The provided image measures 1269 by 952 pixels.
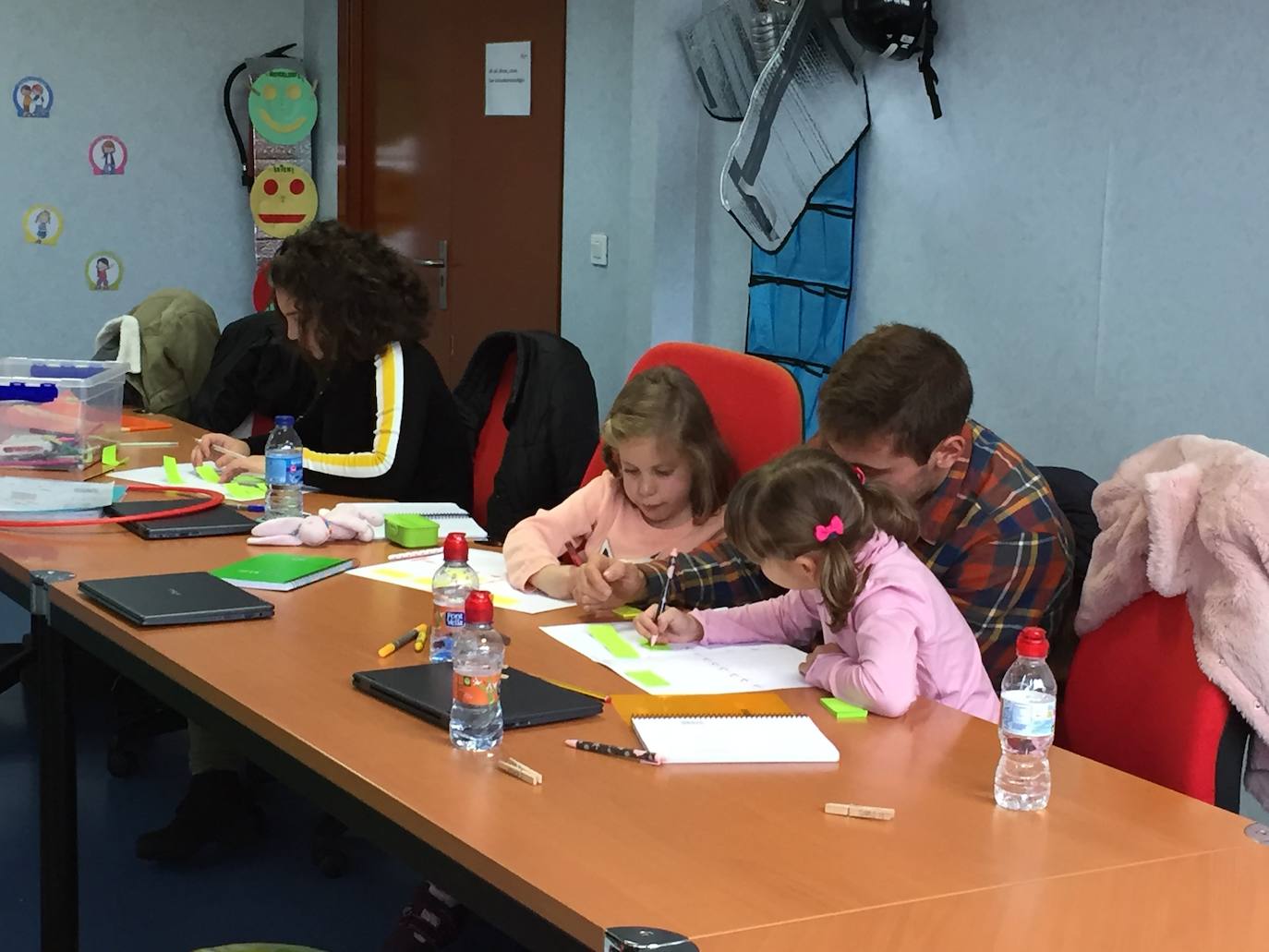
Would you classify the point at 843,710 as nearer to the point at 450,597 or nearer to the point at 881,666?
the point at 881,666

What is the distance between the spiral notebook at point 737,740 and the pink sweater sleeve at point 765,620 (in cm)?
36

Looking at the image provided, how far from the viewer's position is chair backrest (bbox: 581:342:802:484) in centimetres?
246

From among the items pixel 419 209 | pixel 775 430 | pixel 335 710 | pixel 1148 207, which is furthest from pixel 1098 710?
pixel 419 209

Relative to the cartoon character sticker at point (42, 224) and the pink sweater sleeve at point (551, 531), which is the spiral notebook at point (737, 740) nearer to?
the pink sweater sleeve at point (551, 531)

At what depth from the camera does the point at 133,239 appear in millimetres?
6004

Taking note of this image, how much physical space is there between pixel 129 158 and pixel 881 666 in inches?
199

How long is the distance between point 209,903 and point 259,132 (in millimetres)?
4137

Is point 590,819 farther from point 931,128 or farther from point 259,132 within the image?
point 259,132

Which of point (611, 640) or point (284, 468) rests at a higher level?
point (284, 468)

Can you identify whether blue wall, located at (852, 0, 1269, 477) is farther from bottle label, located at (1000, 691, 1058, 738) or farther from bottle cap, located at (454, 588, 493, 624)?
bottle cap, located at (454, 588, 493, 624)

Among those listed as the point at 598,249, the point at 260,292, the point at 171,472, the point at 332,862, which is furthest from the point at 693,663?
the point at 260,292

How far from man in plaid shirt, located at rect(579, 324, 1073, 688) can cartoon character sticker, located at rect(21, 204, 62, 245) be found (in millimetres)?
4383

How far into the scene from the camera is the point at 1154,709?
1857mm

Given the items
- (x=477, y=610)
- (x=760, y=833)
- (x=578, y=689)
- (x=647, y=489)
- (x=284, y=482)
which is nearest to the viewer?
(x=760, y=833)
